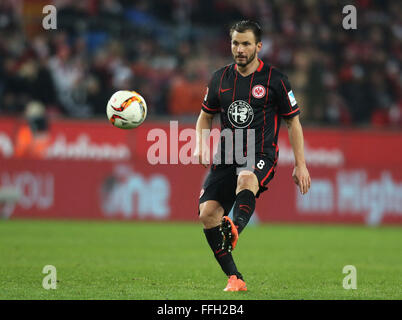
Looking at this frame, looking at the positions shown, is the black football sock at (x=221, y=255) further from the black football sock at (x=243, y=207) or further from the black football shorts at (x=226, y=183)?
the black football sock at (x=243, y=207)

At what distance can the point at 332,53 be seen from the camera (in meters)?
20.4

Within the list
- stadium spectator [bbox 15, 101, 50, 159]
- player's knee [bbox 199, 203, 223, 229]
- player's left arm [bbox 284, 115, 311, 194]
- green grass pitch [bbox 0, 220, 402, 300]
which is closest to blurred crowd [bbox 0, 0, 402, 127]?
stadium spectator [bbox 15, 101, 50, 159]

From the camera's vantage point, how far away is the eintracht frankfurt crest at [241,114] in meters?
Answer: 7.02

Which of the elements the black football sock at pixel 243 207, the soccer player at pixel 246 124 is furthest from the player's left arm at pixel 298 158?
the black football sock at pixel 243 207

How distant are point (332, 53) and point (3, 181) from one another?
928cm

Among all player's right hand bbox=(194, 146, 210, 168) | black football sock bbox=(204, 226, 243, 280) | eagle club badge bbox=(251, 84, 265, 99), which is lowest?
black football sock bbox=(204, 226, 243, 280)

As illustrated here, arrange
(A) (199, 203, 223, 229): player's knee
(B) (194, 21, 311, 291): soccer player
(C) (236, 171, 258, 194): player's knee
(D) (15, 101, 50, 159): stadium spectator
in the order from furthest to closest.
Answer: (D) (15, 101, 50, 159): stadium spectator
(A) (199, 203, 223, 229): player's knee
(B) (194, 21, 311, 291): soccer player
(C) (236, 171, 258, 194): player's knee

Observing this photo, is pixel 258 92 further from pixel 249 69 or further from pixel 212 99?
pixel 212 99

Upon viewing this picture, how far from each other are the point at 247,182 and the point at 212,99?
91 centimetres

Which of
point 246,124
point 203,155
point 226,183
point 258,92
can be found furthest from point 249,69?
point 226,183

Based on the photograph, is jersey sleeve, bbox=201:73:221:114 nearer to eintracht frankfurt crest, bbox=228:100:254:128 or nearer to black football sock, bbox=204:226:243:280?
eintracht frankfurt crest, bbox=228:100:254:128

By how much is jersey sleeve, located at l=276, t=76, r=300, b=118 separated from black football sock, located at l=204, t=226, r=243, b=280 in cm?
121

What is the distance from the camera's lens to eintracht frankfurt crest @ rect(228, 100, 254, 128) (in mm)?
7020
